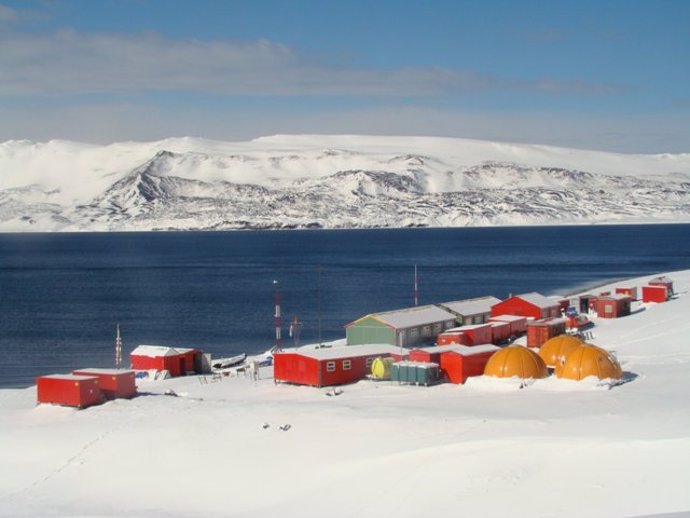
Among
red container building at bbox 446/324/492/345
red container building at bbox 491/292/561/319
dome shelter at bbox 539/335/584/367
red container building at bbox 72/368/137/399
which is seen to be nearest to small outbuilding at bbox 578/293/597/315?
red container building at bbox 491/292/561/319

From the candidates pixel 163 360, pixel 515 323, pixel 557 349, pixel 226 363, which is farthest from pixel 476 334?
pixel 163 360

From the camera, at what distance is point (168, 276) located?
9150cm

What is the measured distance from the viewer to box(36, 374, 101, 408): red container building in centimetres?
2588

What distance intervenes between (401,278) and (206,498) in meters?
67.1

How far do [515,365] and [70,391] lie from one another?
12.8 meters

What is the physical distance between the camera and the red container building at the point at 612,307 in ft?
136

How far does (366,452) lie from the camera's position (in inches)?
795

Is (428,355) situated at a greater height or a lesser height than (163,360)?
greater

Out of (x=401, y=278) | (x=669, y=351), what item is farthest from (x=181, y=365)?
(x=401, y=278)

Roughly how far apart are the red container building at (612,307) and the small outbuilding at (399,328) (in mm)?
7825

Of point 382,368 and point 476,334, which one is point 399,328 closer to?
point 476,334

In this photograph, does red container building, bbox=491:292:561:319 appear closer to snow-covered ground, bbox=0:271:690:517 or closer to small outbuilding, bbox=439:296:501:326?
small outbuilding, bbox=439:296:501:326

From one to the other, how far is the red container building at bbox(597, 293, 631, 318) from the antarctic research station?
46mm

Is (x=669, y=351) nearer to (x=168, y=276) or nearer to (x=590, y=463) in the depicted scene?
(x=590, y=463)
